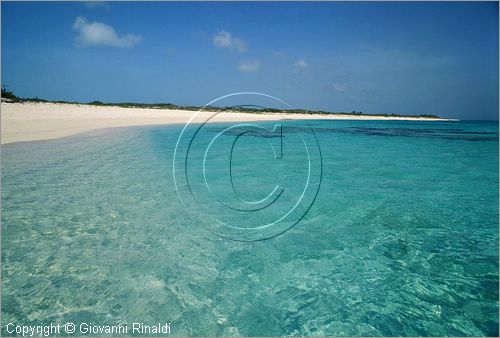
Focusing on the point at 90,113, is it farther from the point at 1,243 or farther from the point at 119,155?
the point at 1,243

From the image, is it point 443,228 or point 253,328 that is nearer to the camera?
point 253,328

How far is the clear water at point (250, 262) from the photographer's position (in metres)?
3.05

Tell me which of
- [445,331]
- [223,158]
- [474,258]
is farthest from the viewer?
[223,158]

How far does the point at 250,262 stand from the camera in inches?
162

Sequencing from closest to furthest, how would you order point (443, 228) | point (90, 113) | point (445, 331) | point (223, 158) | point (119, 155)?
point (445, 331) → point (443, 228) → point (119, 155) → point (223, 158) → point (90, 113)

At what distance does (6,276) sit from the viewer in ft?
11.8

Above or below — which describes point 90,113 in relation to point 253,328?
above

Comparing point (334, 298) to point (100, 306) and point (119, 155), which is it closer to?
point (100, 306)

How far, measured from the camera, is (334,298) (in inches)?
133

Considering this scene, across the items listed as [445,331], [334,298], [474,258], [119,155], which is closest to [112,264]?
[334,298]

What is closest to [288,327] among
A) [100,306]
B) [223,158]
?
[100,306]

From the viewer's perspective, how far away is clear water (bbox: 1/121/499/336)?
3.05 m

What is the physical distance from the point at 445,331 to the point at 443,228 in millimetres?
2934

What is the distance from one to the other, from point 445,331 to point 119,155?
39.7 feet
